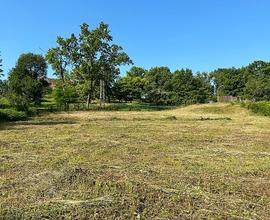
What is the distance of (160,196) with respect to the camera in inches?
202

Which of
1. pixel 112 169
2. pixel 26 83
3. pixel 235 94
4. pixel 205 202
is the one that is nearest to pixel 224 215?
pixel 205 202

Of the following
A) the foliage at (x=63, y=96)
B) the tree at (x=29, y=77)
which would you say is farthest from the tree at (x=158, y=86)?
the foliage at (x=63, y=96)

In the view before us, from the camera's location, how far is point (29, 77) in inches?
1708

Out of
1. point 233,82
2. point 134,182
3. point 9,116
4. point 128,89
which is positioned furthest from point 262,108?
point 233,82

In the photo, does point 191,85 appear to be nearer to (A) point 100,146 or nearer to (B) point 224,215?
(A) point 100,146

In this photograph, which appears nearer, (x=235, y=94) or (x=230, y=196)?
(x=230, y=196)

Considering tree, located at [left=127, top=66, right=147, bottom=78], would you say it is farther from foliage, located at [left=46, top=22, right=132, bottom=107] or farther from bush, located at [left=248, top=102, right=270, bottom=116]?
bush, located at [left=248, top=102, right=270, bottom=116]

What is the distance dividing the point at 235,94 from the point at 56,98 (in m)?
43.1

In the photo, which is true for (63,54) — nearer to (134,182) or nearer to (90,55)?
(90,55)

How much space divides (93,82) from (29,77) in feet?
25.0

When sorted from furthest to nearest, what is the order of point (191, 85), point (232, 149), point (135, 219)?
point (191, 85)
point (232, 149)
point (135, 219)

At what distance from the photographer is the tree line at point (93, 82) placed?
40.8 m

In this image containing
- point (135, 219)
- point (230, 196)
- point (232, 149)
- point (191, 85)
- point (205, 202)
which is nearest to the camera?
point (135, 219)

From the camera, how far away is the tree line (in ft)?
134
